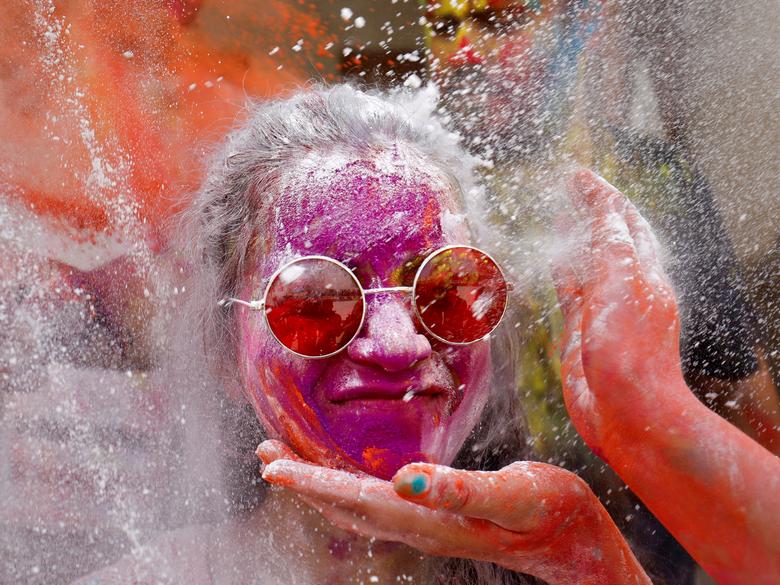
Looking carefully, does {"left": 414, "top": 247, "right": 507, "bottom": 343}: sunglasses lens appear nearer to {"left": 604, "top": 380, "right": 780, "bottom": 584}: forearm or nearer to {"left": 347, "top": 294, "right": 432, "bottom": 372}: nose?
{"left": 347, "top": 294, "right": 432, "bottom": 372}: nose

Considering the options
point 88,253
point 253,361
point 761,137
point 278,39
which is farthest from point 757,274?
point 88,253

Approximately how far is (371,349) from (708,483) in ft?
1.30

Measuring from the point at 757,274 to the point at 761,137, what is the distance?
0.70 feet

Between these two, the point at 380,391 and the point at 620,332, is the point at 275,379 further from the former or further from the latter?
the point at 620,332

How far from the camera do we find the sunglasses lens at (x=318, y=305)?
794 mm

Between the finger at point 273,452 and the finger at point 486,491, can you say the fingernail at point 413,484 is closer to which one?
the finger at point 486,491

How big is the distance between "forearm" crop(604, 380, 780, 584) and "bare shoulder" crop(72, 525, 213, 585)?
2.12ft

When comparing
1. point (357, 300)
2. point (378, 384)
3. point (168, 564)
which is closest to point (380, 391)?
point (378, 384)

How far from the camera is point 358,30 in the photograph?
1189 mm

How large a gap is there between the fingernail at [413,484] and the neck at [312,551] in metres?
0.38

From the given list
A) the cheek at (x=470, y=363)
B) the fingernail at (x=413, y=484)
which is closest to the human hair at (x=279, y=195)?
the cheek at (x=470, y=363)

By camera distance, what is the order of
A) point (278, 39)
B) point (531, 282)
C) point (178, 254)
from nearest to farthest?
point (531, 282) → point (178, 254) → point (278, 39)

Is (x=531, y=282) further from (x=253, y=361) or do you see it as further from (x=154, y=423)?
(x=154, y=423)

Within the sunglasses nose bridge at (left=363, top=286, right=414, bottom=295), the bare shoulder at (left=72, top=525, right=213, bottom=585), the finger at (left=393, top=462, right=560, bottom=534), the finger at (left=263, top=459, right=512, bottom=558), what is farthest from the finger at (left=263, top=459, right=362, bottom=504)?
the bare shoulder at (left=72, top=525, right=213, bottom=585)
